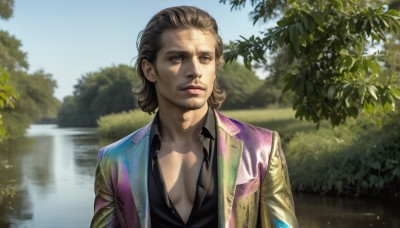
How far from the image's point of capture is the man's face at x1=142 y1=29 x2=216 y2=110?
1839 mm

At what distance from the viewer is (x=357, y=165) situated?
424 inches

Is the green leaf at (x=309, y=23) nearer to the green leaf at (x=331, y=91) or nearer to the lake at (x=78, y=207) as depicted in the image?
the green leaf at (x=331, y=91)

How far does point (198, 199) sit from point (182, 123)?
0.31 metres

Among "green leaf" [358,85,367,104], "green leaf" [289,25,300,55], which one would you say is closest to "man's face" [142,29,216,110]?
"green leaf" [289,25,300,55]

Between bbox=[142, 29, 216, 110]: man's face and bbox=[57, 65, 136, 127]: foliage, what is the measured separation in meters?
77.4

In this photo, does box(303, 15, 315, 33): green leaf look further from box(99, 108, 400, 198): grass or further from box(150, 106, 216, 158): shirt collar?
box(99, 108, 400, 198): grass

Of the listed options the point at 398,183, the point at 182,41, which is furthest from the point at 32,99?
the point at 182,41

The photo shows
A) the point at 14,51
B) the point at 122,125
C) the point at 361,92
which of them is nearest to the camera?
the point at 361,92

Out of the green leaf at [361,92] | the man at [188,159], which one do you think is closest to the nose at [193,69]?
the man at [188,159]

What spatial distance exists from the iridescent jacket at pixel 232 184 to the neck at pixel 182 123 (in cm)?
12

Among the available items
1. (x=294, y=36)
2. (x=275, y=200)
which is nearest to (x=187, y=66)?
(x=275, y=200)

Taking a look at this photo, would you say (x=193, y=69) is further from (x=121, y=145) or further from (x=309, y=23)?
(x=309, y=23)

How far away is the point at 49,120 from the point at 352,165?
128936mm

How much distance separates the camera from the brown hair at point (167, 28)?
187cm
